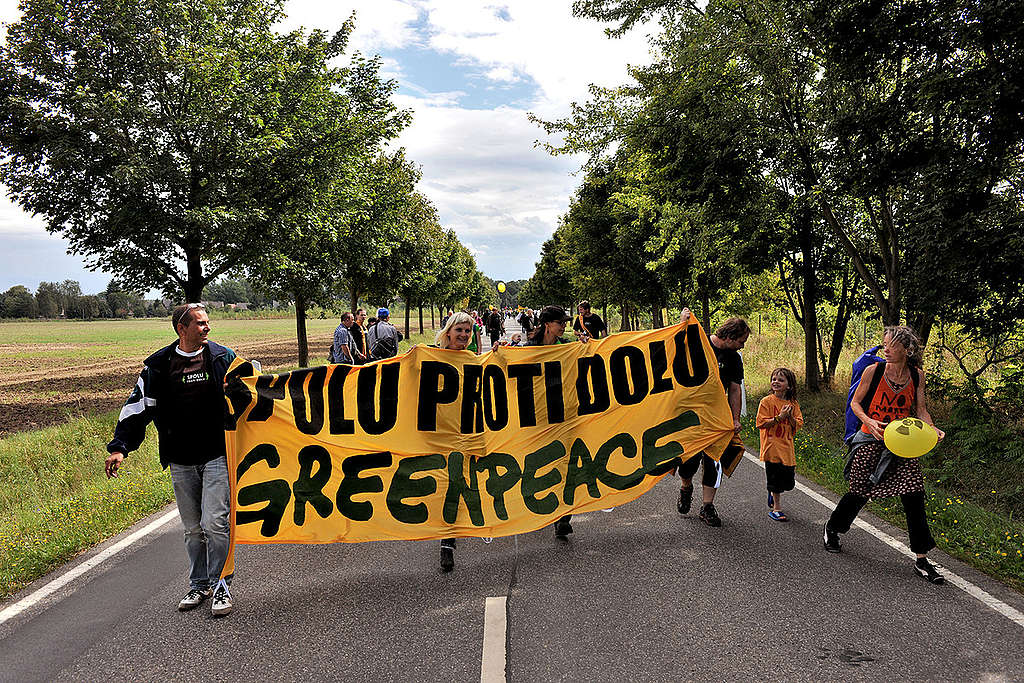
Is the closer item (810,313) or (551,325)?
(551,325)

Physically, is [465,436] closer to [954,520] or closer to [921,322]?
[954,520]

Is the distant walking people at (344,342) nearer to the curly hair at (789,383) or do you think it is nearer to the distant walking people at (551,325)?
the distant walking people at (551,325)

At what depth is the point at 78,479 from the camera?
26.1 feet

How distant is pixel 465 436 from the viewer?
5.19 meters

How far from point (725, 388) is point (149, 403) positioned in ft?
15.6

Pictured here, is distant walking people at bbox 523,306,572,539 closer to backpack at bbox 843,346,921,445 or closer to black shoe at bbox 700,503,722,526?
black shoe at bbox 700,503,722,526

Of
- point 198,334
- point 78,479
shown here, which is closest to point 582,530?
point 198,334

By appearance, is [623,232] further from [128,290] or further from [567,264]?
[128,290]

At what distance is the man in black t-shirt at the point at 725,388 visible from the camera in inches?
221

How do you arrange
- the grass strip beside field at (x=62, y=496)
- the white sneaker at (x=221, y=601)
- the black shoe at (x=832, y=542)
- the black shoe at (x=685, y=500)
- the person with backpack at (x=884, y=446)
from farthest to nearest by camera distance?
1. the black shoe at (x=685, y=500)
2. the grass strip beside field at (x=62, y=496)
3. the black shoe at (x=832, y=542)
4. the person with backpack at (x=884, y=446)
5. the white sneaker at (x=221, y=601)

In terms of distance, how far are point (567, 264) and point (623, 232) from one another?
1004 centimetres

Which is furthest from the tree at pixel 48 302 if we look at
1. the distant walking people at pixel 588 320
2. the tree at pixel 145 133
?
the distant walking people at pixel 588 320

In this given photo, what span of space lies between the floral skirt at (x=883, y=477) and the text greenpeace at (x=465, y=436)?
110cm

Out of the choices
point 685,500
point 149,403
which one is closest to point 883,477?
point 685,500
